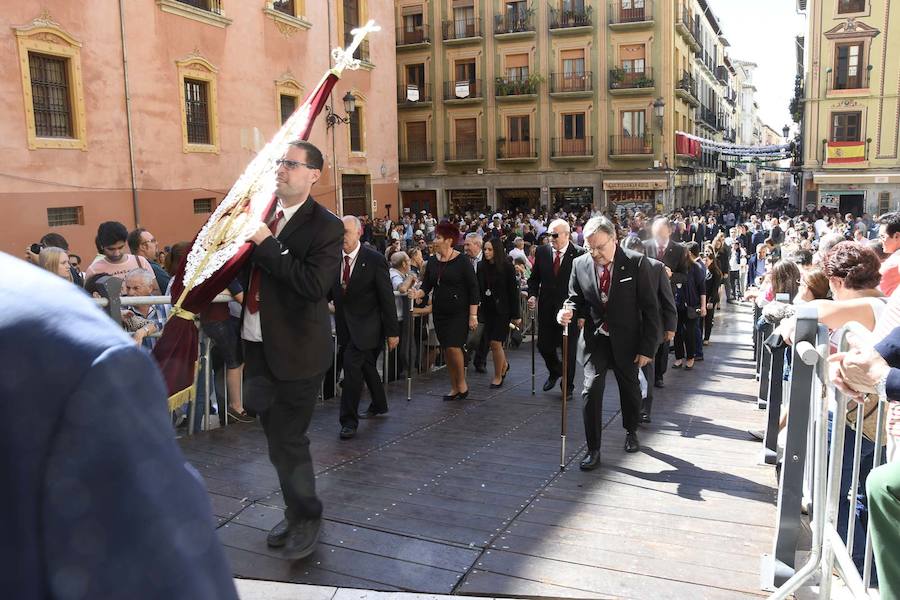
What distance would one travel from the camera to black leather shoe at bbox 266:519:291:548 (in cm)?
423

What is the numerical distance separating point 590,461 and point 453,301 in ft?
9.79

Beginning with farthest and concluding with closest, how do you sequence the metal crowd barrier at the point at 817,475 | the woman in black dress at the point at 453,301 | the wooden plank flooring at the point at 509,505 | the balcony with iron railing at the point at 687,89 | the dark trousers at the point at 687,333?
the balcony with iron railing at the point at 687,89 < the dark trousers at the point at 687,333 < the woman in black dress at the point at 453,301 < the wooden plank flooring at the point at 509,505 < the metal crowd barrier at the point at 817,475

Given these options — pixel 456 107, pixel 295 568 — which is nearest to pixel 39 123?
pixel 295 568

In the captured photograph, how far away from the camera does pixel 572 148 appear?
1495 inches

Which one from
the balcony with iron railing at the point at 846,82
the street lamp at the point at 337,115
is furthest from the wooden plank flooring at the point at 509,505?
the balcony with iron railing at the point at 846,82

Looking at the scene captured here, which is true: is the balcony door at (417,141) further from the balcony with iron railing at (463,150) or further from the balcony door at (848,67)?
the balcony door at (848,67)

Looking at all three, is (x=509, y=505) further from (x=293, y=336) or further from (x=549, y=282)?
(x=549, y=282)

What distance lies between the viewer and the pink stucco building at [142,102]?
15688 mm

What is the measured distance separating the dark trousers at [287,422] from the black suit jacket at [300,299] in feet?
0.31

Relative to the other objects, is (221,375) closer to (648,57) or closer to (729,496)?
(729,496)

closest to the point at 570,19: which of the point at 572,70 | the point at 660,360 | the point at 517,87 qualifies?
the point at 572,70

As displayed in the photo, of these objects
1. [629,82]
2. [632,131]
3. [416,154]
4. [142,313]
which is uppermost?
[629,82]

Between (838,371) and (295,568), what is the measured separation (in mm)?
2776

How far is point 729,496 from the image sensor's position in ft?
16.9
